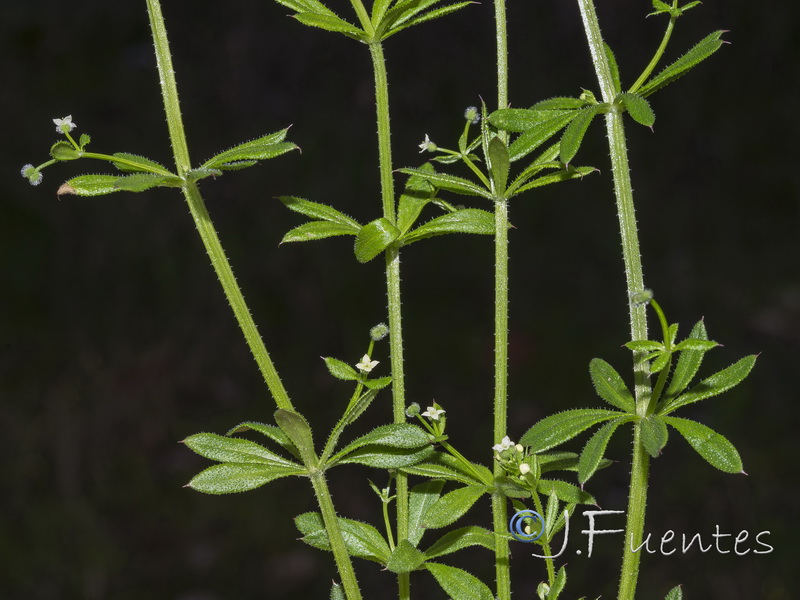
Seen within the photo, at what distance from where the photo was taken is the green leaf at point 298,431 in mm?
1101

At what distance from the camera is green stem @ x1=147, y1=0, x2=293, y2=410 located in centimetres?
112

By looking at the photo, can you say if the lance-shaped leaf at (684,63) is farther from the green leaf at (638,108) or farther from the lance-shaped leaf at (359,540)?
the lance-shaped leaf at (359,540)

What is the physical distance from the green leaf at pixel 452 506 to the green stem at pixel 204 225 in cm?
24

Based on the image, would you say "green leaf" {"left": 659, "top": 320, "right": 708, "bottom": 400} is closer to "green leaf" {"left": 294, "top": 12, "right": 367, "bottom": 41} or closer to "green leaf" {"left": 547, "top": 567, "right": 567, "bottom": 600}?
"green leaf" {"left": 547, "top": 567, "right": 567, "bottom": 600}

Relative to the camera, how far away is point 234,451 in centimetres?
122

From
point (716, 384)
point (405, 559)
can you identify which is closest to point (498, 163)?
point (716, 384)

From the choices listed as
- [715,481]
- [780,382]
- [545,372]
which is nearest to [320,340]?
[545,372]

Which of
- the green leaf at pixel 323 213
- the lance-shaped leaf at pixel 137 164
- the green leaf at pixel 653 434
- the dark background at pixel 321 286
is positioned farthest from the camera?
the dark background at pixel 321 286

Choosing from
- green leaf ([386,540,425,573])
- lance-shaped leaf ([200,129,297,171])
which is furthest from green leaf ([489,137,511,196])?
green leaf ([386,540,425,573])

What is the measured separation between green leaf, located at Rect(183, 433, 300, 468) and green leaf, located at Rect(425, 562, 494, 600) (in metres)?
0.24

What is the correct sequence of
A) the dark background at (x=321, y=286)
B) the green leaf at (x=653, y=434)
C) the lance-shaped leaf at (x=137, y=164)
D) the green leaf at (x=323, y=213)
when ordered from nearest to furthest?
the green leaf at (x=653, y=434) → the lance-shaped leaf at (x=137, y=164) → the green leaf at (x=323, y=213) → the dark background at (x=321, y=286)

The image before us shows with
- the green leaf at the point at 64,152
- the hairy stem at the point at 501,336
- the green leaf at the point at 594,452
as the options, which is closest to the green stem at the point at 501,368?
the hairy stem at the point at 501,336

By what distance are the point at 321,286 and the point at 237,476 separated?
2904 millimetres

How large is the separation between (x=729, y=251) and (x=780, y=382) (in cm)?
60
